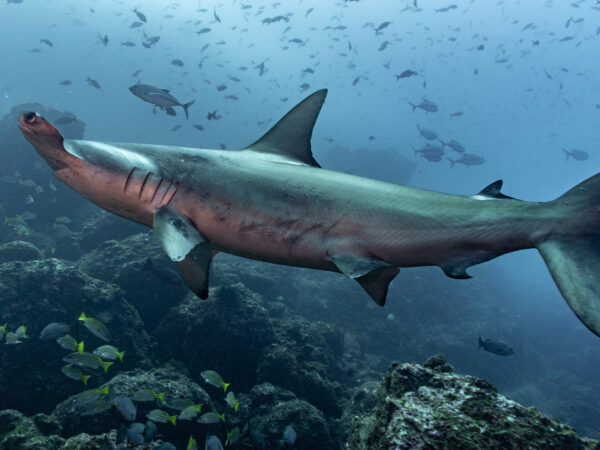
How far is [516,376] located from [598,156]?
131858 mm

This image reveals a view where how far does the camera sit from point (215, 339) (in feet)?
21.6

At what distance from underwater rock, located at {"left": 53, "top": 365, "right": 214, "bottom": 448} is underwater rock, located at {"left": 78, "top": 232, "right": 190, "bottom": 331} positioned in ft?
8.60

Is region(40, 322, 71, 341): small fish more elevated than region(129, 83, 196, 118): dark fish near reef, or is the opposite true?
region(129, 83, 196, 118): dark fish near reef

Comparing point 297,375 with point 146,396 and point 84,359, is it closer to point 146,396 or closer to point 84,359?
point 146,396

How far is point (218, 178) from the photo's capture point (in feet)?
8.02

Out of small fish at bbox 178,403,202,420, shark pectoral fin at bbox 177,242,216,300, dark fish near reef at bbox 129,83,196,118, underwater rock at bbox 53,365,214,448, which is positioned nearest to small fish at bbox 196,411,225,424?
small fish at bbox 178,403,202,420

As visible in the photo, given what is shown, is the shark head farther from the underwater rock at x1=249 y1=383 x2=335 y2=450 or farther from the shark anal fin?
the underwater rock at x1=249 y1=383 x2=335 y2=450

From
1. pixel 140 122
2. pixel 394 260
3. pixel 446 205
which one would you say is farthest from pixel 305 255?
pixel 140 122

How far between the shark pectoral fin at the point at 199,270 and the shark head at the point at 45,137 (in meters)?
1.11

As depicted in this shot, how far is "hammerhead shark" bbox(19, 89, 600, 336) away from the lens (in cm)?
210

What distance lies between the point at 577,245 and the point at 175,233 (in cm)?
273

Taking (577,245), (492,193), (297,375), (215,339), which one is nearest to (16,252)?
(215,339)

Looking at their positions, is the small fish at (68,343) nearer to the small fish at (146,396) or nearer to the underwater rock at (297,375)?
the small fish at (146,396)

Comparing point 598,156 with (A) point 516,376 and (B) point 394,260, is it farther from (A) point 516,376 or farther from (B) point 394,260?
(B) point 394,260
